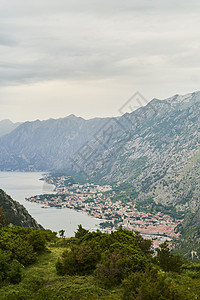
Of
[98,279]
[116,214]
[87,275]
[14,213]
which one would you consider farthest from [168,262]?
[116,214]

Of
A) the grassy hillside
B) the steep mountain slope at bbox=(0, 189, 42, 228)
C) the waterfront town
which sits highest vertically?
the steep mountain slope at bbox=(0, 189, 42, 228)

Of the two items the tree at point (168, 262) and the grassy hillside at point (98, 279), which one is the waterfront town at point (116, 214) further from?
the grassy hillside at point (98, 279)

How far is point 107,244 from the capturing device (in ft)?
54.8

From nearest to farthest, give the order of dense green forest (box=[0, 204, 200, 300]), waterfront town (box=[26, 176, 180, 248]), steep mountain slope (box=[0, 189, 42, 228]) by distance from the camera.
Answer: dense green forest (box=[0, 204, 200, 300]) < steep mountain slope (box=[0, 189, 42, 228]) < waterfront town (box=[26, 176, 180, 248])

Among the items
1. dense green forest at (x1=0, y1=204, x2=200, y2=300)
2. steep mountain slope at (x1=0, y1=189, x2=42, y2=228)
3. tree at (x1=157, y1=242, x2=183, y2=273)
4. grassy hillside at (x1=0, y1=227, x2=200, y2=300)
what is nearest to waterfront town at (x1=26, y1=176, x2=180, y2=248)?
steep mountain slope at (x1=0, y1=189, x2=42, y2=228)

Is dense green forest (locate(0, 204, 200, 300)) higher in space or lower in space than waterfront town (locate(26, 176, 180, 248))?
higher

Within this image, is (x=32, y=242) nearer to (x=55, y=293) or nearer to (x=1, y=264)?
(x=1, y=264)

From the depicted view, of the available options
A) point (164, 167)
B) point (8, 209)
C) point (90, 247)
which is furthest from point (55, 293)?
point (164, 167)

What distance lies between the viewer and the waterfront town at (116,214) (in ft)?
380

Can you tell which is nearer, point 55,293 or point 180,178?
point 55,293

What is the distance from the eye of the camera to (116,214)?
475 ft

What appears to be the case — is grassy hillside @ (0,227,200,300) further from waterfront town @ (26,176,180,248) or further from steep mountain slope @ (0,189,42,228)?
waterfront town @ (26,176,180,248)

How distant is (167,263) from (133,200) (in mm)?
163937

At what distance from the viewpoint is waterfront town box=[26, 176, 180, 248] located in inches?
4560
